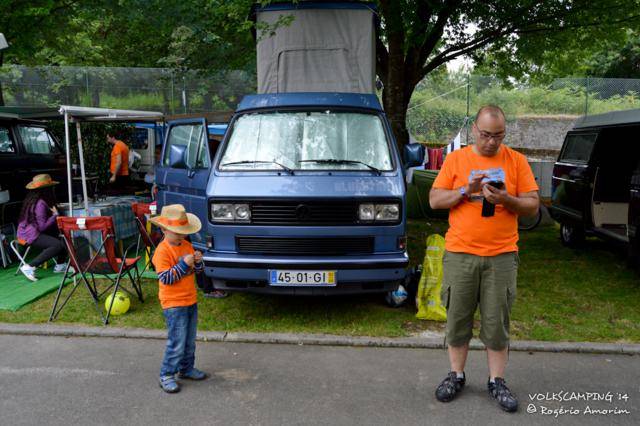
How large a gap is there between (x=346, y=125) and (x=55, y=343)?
3554 millimetres

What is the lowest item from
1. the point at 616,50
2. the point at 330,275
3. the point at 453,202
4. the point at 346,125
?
the point at 330,275

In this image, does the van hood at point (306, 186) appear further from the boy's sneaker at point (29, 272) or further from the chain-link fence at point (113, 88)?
the chain-link fence at point (113, 88)

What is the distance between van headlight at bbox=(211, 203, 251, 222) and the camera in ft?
16.8

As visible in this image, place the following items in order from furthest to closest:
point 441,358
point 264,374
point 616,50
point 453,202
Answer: point 616,50, point 441,358, point 264,374, point 453,202

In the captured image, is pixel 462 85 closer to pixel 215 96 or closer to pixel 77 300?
pixel 215 96

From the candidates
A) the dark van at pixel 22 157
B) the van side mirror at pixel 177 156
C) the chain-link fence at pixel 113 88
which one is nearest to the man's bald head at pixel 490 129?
the van side mirror at pixel 177 156

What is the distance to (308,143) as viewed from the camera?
5605 mm

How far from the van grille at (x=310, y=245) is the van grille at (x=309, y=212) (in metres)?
0.15

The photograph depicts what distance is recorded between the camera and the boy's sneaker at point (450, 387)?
384 cm

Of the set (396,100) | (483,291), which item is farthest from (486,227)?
(396,100)

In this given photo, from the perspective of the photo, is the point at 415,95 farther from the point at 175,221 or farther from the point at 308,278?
the point at 175,221

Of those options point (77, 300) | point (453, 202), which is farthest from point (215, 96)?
point (453, 202)

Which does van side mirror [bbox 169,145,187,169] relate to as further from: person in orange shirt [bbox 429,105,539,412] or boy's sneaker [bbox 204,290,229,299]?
person in orange shirt [bbox 429,105,539,412]

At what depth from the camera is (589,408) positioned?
3.77 m
